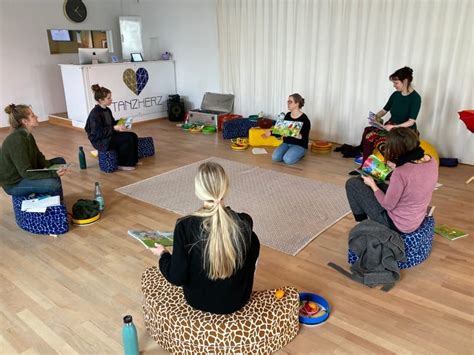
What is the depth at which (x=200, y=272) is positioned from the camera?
5.76 feet

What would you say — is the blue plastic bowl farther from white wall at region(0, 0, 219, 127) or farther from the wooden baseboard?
the wooden baseboard

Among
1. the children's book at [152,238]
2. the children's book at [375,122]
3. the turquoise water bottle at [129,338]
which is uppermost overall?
the children's book at [375,122]

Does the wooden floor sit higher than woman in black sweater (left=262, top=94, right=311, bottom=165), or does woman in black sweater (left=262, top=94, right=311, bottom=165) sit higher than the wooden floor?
woman in black sweater (left=262, top=94, right=311, bottom=165)

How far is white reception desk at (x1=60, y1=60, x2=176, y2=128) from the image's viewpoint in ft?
21.8

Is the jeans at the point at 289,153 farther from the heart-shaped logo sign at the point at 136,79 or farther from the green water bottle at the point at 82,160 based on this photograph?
the heart-shaped logo sign at the point at 136,79

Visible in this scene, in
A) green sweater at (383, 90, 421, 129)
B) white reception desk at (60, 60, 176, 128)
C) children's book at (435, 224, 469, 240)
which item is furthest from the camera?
white reception desk at (60, 60, 176, 128)

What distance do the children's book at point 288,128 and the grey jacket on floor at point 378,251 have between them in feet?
8.21

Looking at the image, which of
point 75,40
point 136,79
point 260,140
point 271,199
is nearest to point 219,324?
point 271,199

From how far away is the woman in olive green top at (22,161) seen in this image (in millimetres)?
3168

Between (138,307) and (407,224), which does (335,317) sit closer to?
(407,224)

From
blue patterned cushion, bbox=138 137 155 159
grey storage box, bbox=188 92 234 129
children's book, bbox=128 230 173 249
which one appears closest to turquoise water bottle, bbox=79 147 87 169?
blue patterned cushion, bbox=138 137 155 159

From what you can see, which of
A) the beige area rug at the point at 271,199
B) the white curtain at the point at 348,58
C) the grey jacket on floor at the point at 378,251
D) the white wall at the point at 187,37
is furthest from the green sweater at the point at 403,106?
the white wall at the point at 187,37

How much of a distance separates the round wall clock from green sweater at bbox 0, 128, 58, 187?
5.34 m

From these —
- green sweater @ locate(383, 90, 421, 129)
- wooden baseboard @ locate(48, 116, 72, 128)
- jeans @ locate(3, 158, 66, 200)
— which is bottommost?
wooden baseboard @ locate(48, 116, 72, 128)
